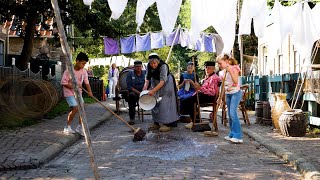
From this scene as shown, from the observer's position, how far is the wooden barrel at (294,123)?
32.3 feet

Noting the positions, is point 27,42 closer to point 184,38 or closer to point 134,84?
point 134,84

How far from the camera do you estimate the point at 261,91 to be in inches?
613

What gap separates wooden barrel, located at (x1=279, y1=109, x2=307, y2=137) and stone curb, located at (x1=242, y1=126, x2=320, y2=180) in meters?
0.66

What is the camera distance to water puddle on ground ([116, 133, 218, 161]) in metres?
7.75

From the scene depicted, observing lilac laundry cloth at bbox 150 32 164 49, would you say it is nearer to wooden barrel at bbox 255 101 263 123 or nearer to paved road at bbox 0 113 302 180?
wooden barrel at bbox 255 101 263 123

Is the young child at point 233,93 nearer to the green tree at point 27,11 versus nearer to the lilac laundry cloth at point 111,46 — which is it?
the green tree at point 27,11

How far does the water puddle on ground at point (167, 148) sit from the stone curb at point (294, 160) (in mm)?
1061

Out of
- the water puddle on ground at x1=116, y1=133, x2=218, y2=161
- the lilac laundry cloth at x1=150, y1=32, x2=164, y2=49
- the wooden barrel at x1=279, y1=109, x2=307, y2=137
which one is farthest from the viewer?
the lilac laundry cloth at x1=150, y1=32, x2=164, y2=49

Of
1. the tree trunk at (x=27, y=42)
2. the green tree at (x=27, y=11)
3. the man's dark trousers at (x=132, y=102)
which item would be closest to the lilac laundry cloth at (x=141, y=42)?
the green tree at (x=27, y=11)

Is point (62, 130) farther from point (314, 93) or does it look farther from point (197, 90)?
point (314, 93)

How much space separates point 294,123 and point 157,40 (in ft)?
49.3

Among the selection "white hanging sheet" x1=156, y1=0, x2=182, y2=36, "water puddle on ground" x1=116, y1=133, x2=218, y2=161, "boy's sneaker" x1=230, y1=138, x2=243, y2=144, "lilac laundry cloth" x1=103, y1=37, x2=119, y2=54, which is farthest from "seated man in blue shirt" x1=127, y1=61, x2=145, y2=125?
"lilac laundry cloth" x1=103, y1=37, x2=119, y2=54

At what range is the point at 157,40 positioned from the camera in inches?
953

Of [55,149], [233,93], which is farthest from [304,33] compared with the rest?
[55,149]
